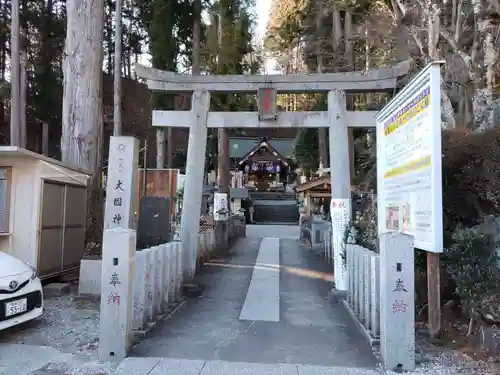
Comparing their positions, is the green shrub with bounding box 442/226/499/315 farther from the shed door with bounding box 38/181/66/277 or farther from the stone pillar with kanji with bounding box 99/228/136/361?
the shed door with bounding box 38/181/66/277

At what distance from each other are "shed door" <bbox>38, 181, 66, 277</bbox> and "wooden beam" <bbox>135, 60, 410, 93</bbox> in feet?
9.31

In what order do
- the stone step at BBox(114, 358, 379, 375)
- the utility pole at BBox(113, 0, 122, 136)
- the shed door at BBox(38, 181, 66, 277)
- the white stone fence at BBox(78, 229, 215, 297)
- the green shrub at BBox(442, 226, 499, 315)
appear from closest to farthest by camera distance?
the stone step at BBox(114, 358, 379, 375) < the green shrub at BBox(442, 226, 499, 315) < the white stone fence at BBox(78, 229, 215, 297) < the shed door at BBox(38, 181, 66, 277) < the utility pole at BBox(113, 0, 122, 136)

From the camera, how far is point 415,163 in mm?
5609

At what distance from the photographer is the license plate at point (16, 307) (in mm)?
5543

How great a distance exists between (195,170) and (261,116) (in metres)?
1.75

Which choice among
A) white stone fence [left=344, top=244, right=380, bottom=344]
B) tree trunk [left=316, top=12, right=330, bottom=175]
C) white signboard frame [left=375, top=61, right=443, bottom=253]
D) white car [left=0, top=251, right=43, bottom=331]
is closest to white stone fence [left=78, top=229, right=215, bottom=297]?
white car [left=0, top=251, right=43, bottom=331]

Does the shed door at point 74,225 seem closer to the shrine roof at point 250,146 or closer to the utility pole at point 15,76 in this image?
the utility pole at point 15,76

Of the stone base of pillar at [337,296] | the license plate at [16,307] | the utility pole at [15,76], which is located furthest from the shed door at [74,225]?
the utility pole at [15,76]

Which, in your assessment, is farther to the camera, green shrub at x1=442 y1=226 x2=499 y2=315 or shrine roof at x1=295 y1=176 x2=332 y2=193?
shrine roof at x1=295 y1=176 x2=332 y2=193

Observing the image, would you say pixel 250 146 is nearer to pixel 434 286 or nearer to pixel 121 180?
pixel 121 180

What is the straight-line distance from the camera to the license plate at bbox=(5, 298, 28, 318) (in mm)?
5543

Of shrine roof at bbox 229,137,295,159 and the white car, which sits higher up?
shrine roof at bbox 229,137,295,159

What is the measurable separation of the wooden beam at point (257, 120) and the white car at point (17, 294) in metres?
4.35

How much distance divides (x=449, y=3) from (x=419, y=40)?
72.0 inches
